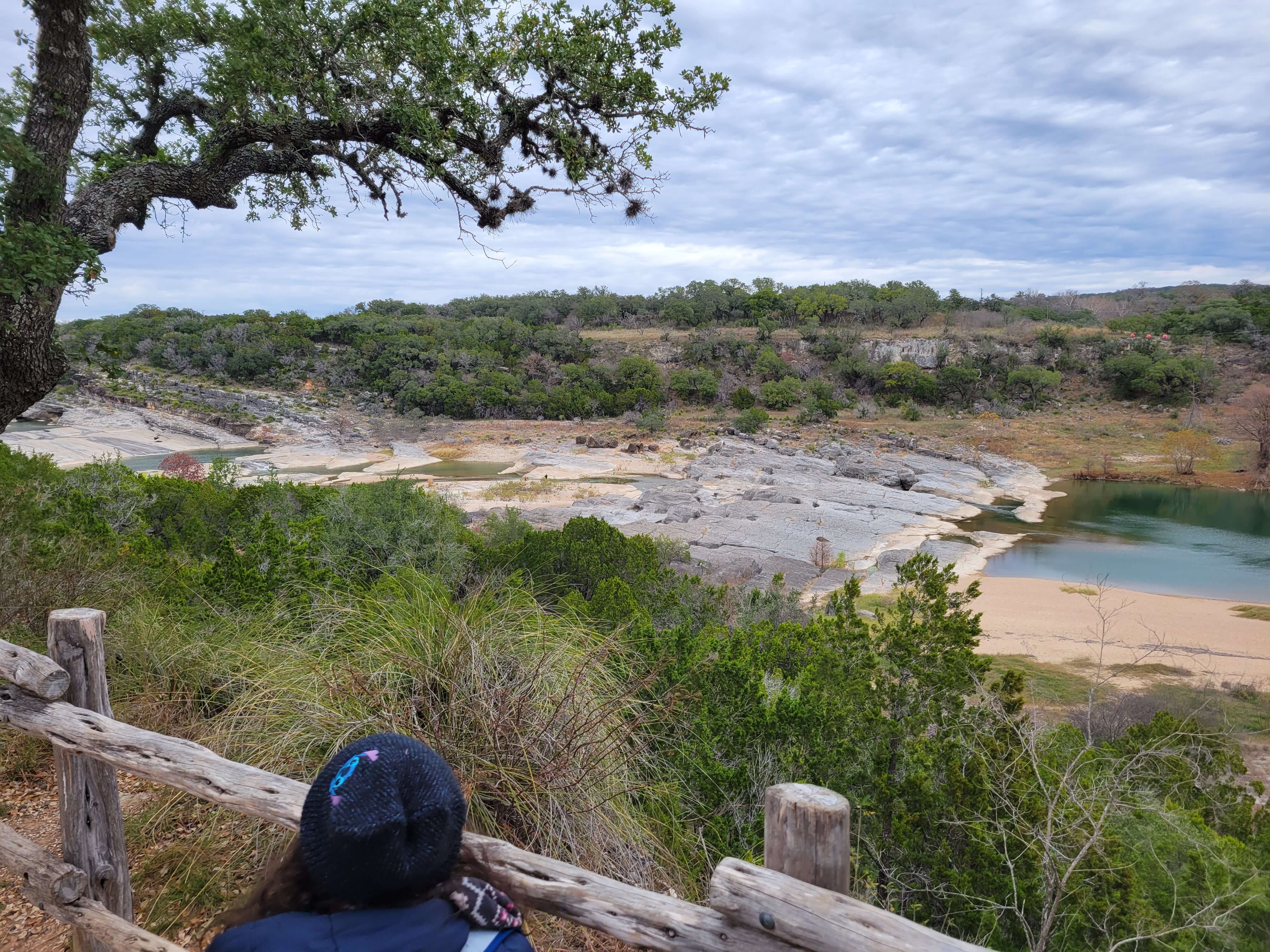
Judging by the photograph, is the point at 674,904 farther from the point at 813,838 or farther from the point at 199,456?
the point at 199,456

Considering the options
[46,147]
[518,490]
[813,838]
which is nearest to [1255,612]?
[813,838]

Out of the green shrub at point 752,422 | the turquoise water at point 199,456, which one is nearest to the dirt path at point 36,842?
the turquoise water at point 199,456

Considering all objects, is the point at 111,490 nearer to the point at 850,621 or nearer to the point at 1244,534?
the point at 850,621

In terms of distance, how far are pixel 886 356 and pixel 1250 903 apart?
57.0m

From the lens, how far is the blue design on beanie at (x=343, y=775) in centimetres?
119

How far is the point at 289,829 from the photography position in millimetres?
2691

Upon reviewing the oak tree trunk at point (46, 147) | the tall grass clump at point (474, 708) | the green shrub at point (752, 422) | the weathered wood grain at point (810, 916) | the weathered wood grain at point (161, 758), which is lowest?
the green shrub at point (752, 422)

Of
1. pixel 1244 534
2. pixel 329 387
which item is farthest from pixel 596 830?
pixel 329 387

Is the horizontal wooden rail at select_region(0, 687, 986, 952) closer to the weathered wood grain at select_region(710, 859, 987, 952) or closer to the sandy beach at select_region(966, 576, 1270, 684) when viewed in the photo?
the weathered wood grain at select_region(710, 859, 987, 952)

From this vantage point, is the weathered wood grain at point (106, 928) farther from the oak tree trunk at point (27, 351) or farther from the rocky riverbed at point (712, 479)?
the rocky riverbed at point (712, 479)

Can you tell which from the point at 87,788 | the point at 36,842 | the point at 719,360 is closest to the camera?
the point at 87,788

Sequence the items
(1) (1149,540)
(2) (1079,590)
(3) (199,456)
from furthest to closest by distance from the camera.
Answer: (3) (199,456)
(1) (1149,540)
(2) (1079,590)

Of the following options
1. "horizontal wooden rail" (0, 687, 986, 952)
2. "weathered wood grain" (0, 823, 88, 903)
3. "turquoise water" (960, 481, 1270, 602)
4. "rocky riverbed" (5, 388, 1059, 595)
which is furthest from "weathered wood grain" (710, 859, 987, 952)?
"turquoise water" (960, 481, 1270, 602)

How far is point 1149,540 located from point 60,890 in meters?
26.7
